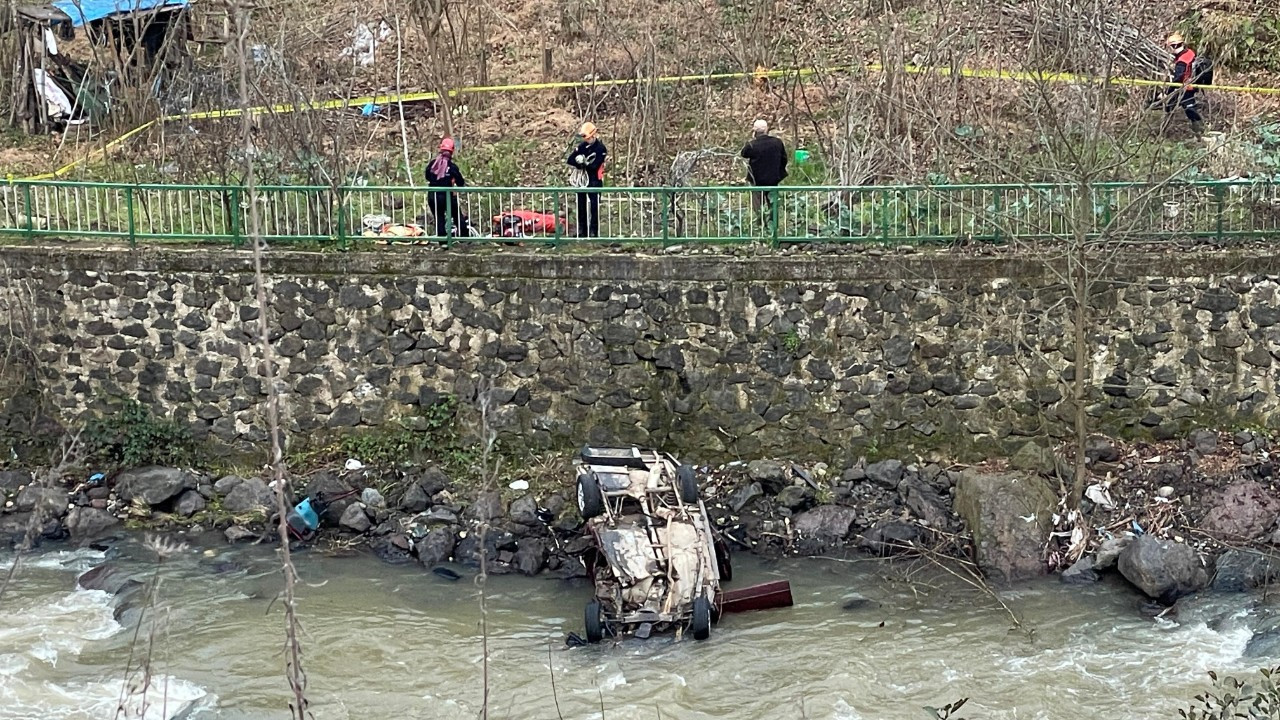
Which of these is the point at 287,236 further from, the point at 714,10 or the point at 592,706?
the point at 714,10

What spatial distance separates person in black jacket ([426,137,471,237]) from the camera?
1409 centimetres

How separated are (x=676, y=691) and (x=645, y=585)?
106cm

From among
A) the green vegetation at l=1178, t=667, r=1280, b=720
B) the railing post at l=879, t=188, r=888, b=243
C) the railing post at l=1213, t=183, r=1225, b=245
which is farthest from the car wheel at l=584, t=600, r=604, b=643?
the railing post at l=1213, t=183, r=1225, b=245

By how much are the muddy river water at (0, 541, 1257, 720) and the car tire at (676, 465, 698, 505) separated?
95 cm

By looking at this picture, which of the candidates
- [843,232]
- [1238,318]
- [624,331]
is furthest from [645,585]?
[1238,318]

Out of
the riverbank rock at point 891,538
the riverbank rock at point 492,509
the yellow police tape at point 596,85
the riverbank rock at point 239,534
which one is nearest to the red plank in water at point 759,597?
the riverbank rock at point 891,538

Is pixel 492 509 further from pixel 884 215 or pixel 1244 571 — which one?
pixel 1244 571

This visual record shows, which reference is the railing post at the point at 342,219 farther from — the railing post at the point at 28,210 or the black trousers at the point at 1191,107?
the black trousers at the point at 1191,107

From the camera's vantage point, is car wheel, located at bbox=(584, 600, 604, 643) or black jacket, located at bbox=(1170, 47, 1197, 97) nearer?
car wheel, located at bbox=(584, 600, 604, 643)

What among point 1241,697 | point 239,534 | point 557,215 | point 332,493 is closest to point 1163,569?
point 1241,697

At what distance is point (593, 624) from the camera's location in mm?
10703

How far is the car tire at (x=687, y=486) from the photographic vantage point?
11781 mm

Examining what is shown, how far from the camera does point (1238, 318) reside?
13.2m

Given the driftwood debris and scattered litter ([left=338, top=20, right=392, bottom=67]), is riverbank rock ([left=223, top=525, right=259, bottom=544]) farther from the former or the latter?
scattered litter ([left=338, top=20, right=392, bottom=67])
